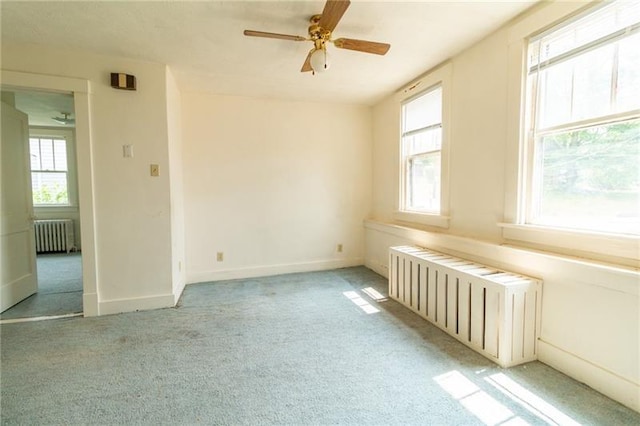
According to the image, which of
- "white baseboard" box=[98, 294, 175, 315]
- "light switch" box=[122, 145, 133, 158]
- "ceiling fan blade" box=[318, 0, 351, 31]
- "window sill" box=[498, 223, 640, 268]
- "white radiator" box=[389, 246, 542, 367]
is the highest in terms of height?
"ceiling fan blade" box=[318, 0, 351, 31]

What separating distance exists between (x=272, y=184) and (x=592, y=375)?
3.62m

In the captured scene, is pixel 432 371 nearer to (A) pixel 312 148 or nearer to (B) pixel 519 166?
(B) pixel 519 166

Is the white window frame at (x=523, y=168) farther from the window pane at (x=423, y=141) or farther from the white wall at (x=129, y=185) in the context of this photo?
the white wall at (x=129, y=185)

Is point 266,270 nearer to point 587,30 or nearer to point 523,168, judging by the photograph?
point 523,168

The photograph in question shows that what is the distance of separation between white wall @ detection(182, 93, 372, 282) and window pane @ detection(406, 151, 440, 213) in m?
0.96

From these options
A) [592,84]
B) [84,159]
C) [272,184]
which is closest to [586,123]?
[592,84]

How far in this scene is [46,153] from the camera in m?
5.87

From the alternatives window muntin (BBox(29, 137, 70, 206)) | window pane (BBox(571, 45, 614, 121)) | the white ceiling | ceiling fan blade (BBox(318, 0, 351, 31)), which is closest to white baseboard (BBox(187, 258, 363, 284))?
the white ceiling

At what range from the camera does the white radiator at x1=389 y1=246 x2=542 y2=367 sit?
1.93 m

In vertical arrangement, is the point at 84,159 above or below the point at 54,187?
above

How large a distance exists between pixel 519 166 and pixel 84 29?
142 inches

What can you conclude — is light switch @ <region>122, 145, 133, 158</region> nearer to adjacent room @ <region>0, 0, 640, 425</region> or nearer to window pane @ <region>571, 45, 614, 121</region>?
adjacent room @ <region>0, 0, 640, 425</region>

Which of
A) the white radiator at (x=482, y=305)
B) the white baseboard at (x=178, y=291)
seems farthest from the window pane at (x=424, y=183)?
the white baseboard at (x=178, y=291)

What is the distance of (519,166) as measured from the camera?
86.7 inches
